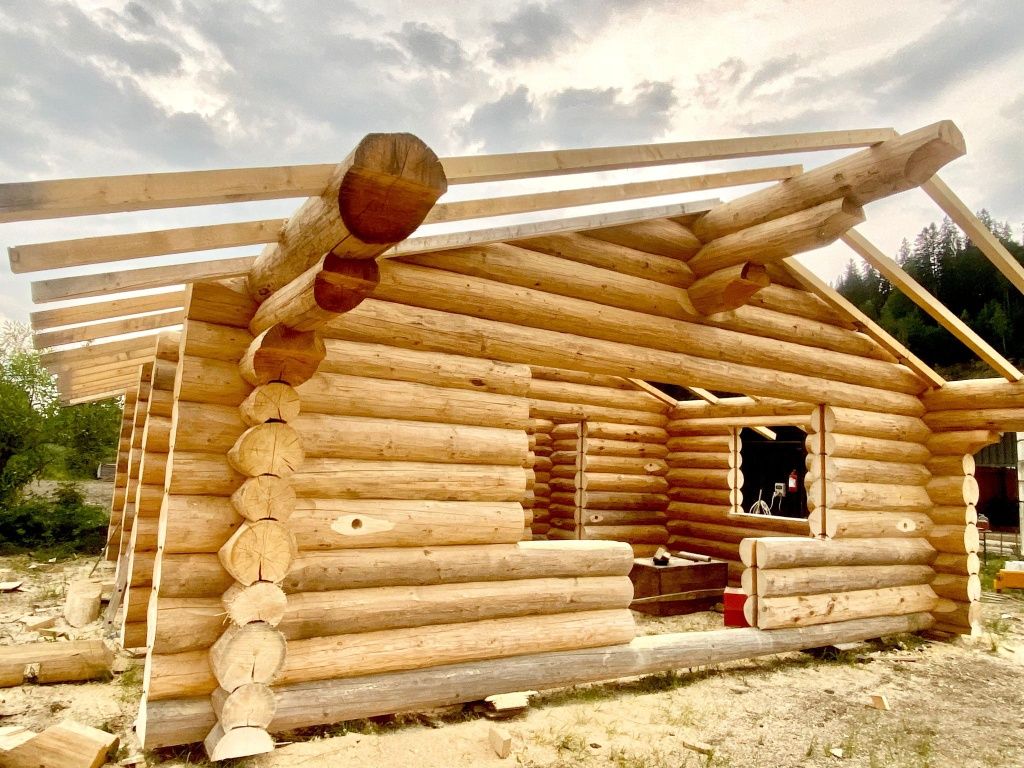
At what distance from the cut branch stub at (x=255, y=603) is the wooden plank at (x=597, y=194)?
8.96 ft

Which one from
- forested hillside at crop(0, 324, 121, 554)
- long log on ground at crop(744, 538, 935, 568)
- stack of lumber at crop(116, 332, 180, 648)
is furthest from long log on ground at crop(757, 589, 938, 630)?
forested hillside at crop(0, 324, 121, 554)

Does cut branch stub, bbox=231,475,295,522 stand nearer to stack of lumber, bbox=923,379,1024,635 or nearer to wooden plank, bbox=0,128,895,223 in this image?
wooden plank, bbox=0,128,895,223

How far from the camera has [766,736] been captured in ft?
16.8

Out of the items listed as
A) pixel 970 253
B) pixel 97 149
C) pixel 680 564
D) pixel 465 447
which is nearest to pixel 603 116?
pixel 970 253

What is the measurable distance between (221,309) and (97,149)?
89.3m

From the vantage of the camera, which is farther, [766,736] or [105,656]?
[105,656]

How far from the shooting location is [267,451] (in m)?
4.38

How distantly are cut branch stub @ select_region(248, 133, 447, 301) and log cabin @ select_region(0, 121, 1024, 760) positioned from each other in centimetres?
1

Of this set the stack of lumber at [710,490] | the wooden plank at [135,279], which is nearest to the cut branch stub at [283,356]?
the wooden plank at [135,279]

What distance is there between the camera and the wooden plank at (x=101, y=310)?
5582 millimetres

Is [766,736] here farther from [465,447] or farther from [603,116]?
[603,116]

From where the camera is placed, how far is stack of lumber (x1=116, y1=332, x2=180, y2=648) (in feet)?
20.9

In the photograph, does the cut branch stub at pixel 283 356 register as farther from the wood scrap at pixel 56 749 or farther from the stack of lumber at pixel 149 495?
the stack of lumber at pixel 149 495

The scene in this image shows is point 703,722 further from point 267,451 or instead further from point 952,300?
point 952,300
